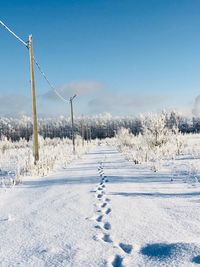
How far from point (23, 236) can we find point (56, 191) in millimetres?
4036

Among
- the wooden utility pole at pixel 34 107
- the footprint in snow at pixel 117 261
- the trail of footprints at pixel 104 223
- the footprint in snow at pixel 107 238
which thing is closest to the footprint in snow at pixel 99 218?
the trail of footprints at pixel 104 223

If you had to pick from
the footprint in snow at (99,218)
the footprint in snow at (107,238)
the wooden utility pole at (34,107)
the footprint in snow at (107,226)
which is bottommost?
the footprint in snow at (107,238)

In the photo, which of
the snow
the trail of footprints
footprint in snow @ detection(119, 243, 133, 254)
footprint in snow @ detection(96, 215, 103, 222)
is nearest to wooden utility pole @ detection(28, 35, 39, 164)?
the snow

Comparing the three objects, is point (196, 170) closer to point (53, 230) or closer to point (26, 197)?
point (26, 197)

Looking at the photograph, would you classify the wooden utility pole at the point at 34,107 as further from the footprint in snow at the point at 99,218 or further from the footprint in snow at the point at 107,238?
the footprint in snow at the point at 107,238

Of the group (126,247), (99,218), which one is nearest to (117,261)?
(126,247)

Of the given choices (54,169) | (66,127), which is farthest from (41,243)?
(66,127)

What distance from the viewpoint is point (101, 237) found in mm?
4434

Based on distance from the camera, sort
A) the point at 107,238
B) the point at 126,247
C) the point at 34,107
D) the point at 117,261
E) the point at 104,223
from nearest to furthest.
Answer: the point at 117,261 → the point at 126,247 → the point at 107,238 → the point at 104,223 → the point at 34,107

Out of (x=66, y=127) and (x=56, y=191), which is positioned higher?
(x=66, y=127)

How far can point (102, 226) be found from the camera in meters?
5.04

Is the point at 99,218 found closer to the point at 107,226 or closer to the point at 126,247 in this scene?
the point at 107,226

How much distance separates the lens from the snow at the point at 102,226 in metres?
3.65

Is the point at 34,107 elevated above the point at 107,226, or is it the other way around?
the point at 34,107
